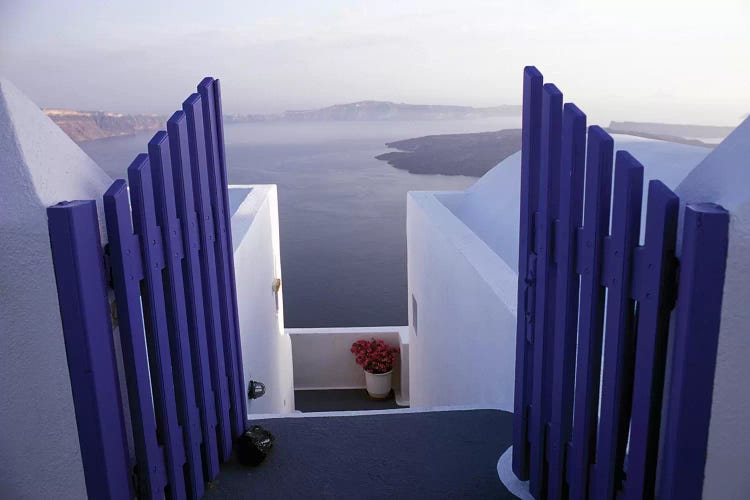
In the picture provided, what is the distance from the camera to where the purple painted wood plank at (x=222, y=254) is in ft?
7.43

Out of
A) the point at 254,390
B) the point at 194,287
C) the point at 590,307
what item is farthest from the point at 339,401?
the point at 590,307

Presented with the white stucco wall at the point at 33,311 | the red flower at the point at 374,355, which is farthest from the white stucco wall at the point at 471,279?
the white stucco wall at the point at 33,311

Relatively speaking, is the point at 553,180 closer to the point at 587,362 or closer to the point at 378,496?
the point at 587,362

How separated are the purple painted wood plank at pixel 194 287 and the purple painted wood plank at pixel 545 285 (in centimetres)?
114

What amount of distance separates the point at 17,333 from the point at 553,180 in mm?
1546

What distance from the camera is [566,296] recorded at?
183 cm

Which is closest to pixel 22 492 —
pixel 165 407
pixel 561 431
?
pixel 165 407

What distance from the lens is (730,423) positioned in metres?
1.49

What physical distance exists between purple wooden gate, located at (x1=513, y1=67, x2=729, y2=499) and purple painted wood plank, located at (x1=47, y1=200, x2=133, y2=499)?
4.24 feet

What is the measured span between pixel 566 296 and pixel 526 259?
305 millimetres

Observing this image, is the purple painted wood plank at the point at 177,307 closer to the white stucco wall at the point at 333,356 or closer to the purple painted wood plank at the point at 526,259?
the purple painted wood plank at the point at 526,259

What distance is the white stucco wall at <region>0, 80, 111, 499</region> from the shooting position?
4.98 ft

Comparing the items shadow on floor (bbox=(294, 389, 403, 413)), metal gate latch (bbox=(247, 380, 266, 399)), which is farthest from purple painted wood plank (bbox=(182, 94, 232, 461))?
shadow on floor (bbox=(294, 389, 403, 413))

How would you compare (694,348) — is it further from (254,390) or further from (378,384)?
(378,384)
